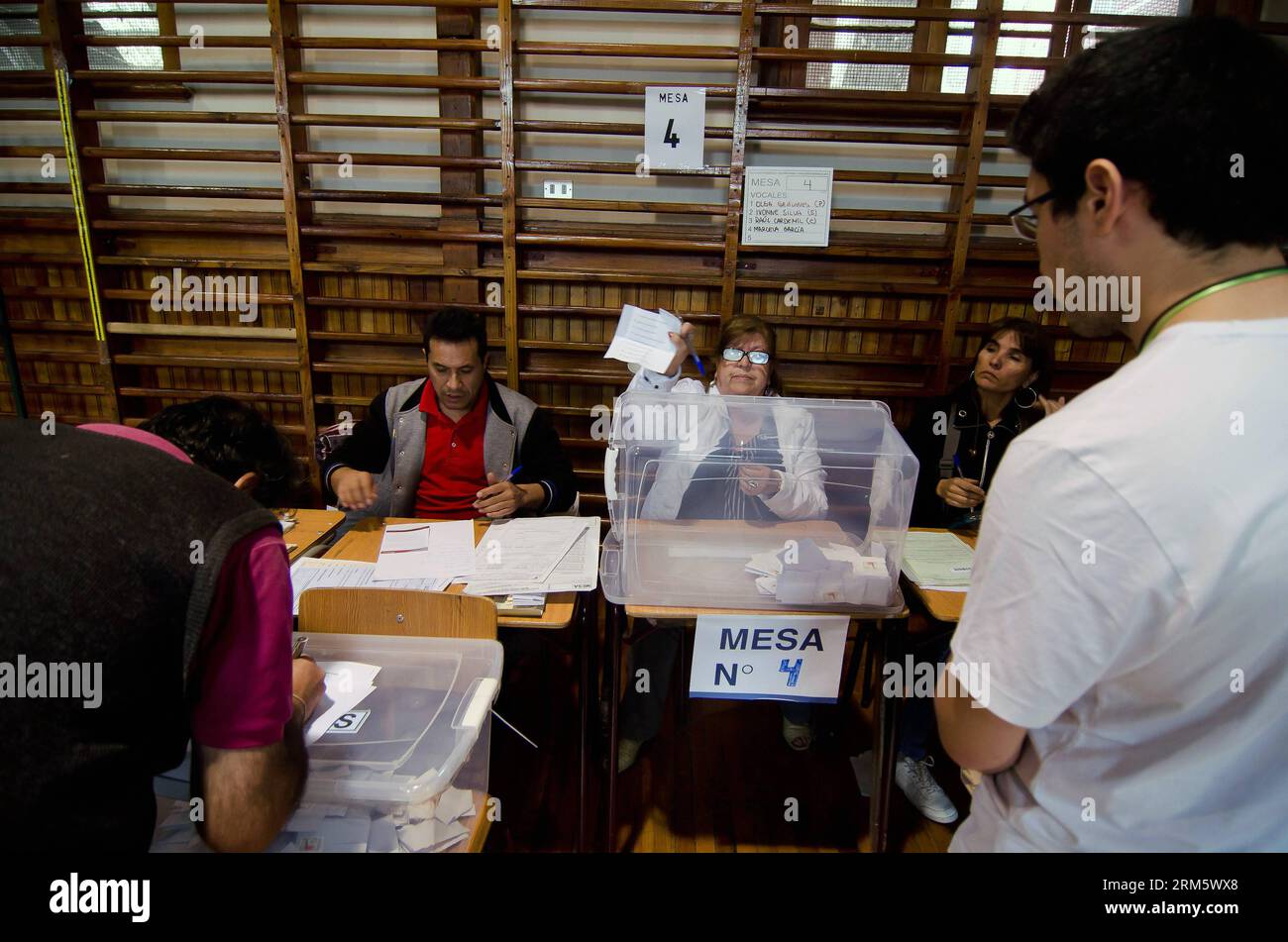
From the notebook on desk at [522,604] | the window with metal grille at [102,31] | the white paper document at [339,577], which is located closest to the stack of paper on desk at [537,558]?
→ the notebook on desk at [522,604]

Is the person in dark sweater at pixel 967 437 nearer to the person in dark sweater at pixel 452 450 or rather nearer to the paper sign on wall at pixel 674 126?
the person in dark sweater at pixel 452 450

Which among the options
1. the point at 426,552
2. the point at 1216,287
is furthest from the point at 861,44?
the point at 1216,287

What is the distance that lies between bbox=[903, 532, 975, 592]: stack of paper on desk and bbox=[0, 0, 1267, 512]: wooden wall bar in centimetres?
148

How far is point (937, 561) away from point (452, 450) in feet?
5.37

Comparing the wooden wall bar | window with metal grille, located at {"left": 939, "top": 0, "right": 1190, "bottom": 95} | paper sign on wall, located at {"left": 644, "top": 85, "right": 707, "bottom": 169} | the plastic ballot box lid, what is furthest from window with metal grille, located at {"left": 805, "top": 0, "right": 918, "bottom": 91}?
the plastic ballot box lid

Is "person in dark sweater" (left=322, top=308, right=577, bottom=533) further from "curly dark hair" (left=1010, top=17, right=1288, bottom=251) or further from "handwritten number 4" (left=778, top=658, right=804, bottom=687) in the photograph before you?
"curly dark hair" (left=1010, top=17, right=1288, bottom=251)

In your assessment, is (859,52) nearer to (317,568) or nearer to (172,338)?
(317,568)

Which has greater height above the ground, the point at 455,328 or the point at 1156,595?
the point at 455,328

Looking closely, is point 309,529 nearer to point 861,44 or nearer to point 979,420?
point 979,420

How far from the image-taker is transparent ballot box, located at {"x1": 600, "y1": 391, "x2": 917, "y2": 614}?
5.57 ft

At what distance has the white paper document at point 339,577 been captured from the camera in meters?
1.63

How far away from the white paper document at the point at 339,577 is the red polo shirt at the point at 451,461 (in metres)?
0.64

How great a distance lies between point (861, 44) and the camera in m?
3.00

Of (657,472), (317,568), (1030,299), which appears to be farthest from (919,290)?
(317,568)
